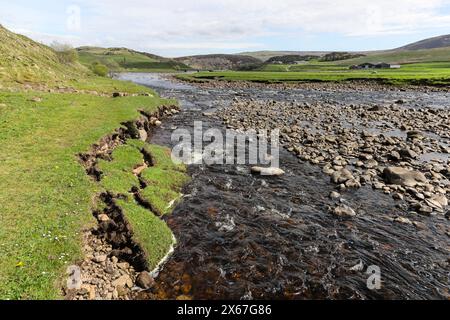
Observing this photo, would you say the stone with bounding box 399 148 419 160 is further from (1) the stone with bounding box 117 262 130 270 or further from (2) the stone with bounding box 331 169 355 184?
(1) the stone with bounding box 117 262 130 270

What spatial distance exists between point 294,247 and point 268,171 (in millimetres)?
9574

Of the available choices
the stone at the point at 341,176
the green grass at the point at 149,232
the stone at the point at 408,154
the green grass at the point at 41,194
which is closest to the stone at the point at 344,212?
the stone at the point at 341,176

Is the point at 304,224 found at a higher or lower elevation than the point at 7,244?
lower

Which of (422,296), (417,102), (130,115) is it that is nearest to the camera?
(422,296)

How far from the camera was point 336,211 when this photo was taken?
56.9 feet

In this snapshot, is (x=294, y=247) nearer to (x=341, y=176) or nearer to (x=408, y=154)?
(x=341, y=176)

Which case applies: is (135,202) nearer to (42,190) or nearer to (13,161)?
(42,190)

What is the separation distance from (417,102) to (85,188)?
66.5m

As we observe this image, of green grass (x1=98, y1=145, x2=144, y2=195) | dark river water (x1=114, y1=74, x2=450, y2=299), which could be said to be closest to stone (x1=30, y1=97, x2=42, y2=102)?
green grass (x1=98, y1=145, x2=144, y2=195)

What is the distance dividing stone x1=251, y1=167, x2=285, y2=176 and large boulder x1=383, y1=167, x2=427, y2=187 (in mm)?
7826

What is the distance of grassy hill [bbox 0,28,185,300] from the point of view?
10448 millimetres

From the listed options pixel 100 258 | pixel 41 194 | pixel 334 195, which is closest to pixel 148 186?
pixel 41 194

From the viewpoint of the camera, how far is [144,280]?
1156cm
